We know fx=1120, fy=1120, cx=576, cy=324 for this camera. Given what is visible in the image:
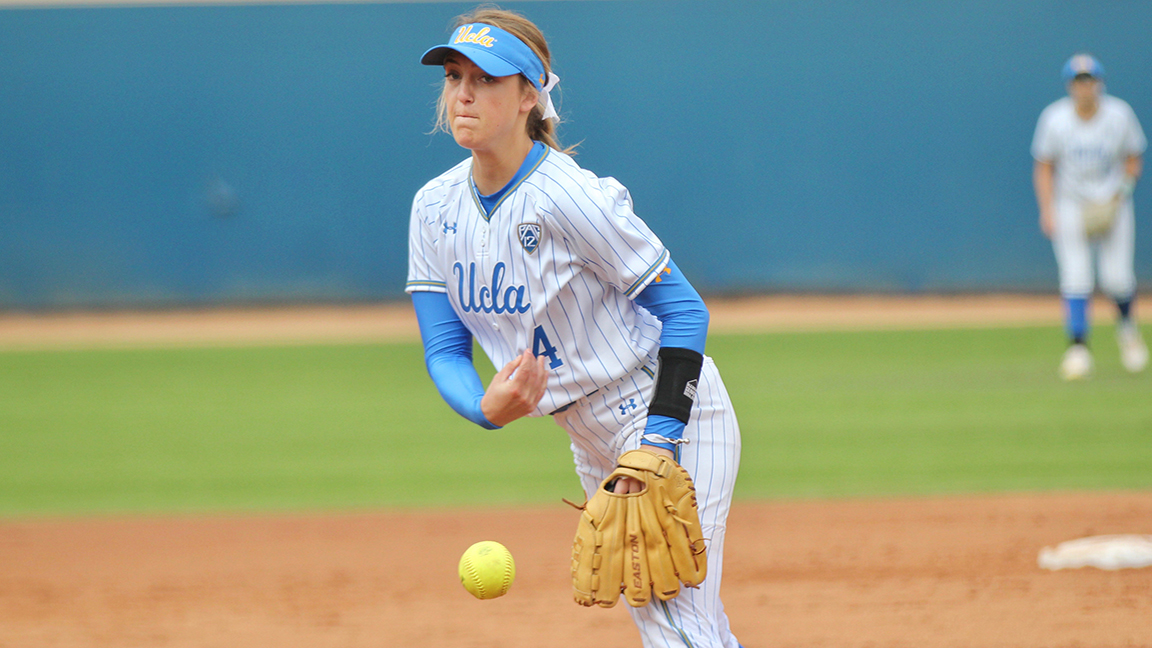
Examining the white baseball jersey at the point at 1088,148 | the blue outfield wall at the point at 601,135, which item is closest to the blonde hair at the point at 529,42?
the white baseball jersey at the point at 1088,148

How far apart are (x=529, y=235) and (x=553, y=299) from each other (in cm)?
15

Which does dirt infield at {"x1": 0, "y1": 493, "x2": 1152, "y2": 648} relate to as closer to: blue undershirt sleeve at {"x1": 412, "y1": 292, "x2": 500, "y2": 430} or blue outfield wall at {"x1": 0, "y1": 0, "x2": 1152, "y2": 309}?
blue undershirt sleeve at {"x1": 412, "y1": 292, "x2": 500, "y2": 430}

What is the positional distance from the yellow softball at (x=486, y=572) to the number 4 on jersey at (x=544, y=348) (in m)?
0.54

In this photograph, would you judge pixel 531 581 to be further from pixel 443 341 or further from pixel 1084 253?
pixel 1084 253

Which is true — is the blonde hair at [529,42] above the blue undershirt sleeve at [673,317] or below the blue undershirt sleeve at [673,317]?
above

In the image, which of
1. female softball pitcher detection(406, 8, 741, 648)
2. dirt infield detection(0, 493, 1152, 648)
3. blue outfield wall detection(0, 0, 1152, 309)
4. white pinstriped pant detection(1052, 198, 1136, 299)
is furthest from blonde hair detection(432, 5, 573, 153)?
blue outfield wall detection(0, 0, 1152, 309)

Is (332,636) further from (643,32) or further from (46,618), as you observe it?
(643,32)

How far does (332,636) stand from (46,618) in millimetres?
1156

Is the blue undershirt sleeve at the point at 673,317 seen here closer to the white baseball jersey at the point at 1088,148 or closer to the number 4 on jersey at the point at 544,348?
the number 4 on jersey at the point at 544,348

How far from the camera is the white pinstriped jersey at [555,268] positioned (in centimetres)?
246

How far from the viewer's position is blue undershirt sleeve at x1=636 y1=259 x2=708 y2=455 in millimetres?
2453

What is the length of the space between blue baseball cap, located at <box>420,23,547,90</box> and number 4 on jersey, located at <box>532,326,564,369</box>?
1.88 feet

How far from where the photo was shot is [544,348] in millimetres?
2594

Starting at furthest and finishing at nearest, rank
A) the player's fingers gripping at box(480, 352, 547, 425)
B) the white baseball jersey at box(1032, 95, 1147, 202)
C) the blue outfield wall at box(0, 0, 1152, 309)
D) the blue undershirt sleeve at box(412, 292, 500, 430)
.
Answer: the blue outfield wall at box(0, 0, 1152, 309) < the white baseball jersey at box(1032, 95, 1147, 202) < the blue undershirt sleeve at box(412, 292, 500, 430) < the player's fingers gripping at box(480, 352, 547, 425)
